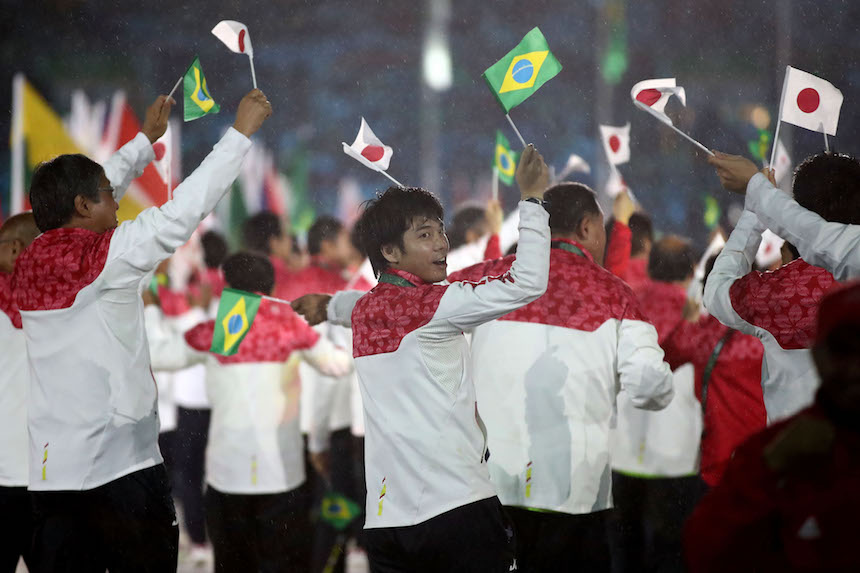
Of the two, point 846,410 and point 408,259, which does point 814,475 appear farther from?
point 408,259

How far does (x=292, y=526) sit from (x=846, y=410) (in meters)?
3.03

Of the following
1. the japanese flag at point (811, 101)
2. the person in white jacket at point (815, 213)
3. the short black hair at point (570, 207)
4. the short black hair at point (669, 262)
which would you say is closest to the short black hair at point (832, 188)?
the person in white jacket at point (815, 213)

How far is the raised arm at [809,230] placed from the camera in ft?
8.43

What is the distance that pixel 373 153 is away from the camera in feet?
11.4

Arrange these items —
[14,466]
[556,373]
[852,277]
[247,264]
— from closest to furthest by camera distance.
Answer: [852,277] → [556,373] → [14,466] → [247,264]

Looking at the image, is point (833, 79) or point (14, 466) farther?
point (833, 79)

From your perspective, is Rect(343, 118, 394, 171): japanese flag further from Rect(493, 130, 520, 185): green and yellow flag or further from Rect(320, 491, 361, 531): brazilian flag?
Rect(320, 491, 361, 531): brazilian flag

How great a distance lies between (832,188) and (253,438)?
7.91ft

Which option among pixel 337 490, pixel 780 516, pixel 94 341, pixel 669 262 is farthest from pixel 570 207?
pixel 337 490

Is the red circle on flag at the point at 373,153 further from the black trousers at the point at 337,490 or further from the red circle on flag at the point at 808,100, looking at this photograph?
the black trousers at the point at 337,490

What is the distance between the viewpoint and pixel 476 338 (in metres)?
3.38

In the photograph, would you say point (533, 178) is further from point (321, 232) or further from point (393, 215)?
point (321, 232)

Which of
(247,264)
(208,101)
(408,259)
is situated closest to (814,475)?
(408,259)

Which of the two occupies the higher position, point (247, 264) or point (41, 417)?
point (247, 264)
